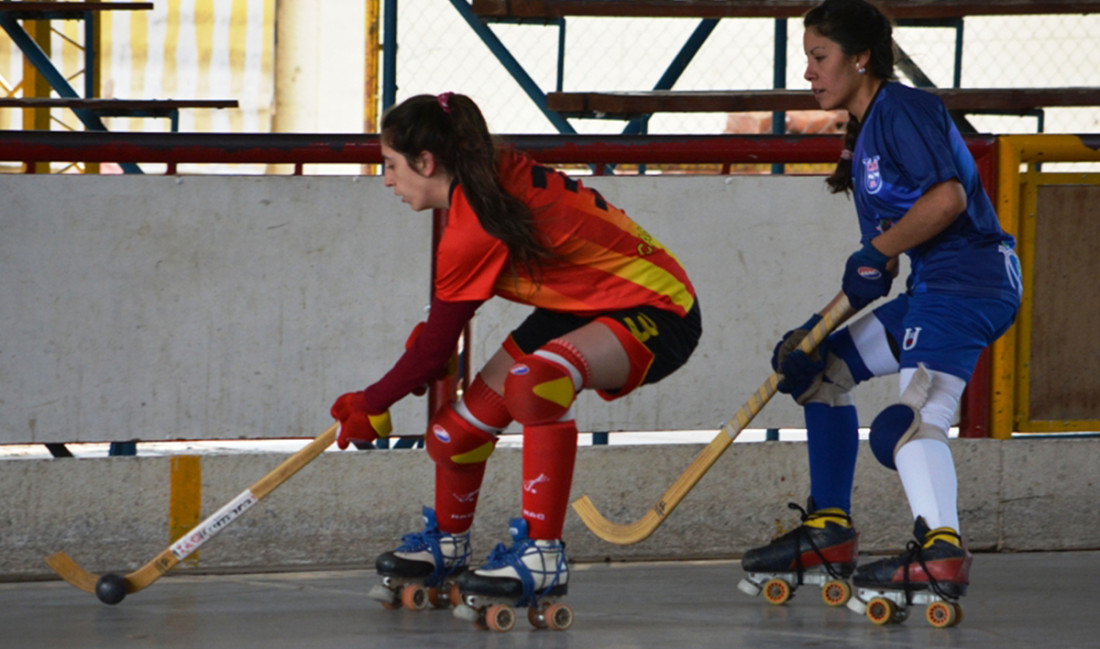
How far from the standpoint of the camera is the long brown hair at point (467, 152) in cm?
323

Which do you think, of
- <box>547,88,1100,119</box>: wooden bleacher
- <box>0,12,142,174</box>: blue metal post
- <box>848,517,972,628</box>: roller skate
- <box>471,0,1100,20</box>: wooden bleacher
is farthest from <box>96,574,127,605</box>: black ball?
<box>0,12,142,174</box>: blue metal post

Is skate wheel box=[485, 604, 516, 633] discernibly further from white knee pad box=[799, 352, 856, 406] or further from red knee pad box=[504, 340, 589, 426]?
white knee pad box=[799, 352, 856, 406]

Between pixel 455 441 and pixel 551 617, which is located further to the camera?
pixel 455 441

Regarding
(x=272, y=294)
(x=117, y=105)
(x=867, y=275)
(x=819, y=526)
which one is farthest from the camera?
(x=117, y=105)

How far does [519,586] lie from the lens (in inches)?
128

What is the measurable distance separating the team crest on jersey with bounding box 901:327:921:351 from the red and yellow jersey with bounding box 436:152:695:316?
502 mm

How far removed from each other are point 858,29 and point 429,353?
1.26 metres

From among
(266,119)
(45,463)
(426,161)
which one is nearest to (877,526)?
(426,161)

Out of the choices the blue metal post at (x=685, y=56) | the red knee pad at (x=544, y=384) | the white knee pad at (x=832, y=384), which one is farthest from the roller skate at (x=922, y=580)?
the blue metal post at (x=685, y=56)

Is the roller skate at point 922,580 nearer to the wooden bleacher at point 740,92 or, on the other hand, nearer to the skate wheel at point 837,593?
the skate wheel at point 837,593

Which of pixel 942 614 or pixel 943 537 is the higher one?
pixel 943 537

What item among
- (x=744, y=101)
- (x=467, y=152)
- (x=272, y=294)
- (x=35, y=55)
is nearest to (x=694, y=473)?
(x=467, y=152)

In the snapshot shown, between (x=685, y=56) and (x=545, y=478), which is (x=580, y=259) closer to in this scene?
(x=545, y=478)

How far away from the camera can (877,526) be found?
4.57 m
